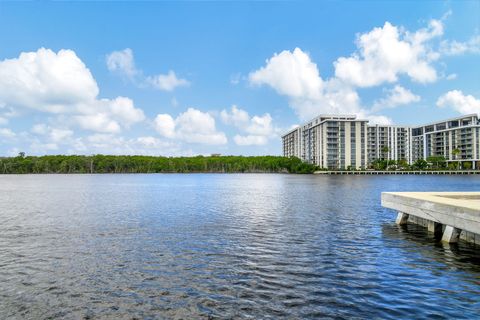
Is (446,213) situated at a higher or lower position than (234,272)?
higher

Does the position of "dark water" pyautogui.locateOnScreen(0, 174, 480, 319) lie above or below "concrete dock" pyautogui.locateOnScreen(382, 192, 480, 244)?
below

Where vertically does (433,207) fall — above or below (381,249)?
above

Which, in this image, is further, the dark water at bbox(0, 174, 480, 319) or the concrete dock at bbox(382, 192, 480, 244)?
the concrete dock at bbox(382, 192, 480, 244)

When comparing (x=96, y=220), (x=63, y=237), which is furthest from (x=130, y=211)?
(x=63, y=237)

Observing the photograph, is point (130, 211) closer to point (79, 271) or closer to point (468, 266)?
point (79, 271)

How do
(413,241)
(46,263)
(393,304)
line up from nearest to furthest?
(393,304) < (46,263) < (413,241)

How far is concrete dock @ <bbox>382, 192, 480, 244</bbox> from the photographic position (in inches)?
811

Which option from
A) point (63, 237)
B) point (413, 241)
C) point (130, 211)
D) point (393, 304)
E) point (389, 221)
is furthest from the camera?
point (130, 211)

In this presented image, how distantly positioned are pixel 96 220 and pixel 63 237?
9.00 meters

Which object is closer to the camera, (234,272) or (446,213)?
(234,272)

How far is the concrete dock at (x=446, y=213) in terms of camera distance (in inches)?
811

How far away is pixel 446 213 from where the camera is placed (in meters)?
23.1

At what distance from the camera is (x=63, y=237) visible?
87.6 ft

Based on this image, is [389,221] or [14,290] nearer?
[14,290]
